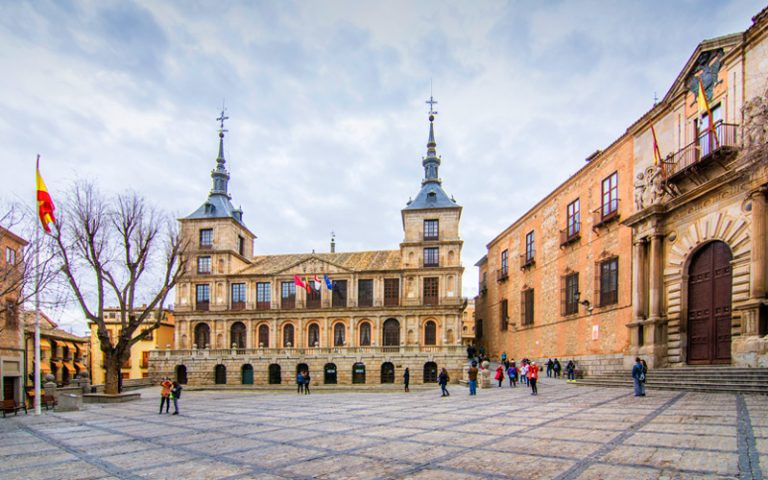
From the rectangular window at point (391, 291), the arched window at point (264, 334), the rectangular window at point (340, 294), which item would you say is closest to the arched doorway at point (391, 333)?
the rectangular window at point (391, 291)

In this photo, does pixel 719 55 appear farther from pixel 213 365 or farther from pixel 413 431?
pixel 213 365

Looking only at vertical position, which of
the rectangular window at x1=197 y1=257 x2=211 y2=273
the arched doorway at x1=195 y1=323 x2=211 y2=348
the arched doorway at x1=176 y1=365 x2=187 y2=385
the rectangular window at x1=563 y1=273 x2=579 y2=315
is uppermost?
the rectangular window at x1=197 y1=257 x2=211 y2=273

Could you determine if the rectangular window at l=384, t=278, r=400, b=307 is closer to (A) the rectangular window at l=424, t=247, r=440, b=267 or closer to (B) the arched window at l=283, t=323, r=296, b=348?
(A) the rectangular window at l=424, t=247, r=440, b=267

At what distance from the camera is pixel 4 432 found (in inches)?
576

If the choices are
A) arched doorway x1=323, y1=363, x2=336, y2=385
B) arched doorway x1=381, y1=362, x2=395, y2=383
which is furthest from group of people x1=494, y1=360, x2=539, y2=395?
arched doorway x1=323, y1=363, x2=336, y2=385

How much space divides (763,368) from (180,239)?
26551 mm

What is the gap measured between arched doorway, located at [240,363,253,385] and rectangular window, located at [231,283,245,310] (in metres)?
6.36

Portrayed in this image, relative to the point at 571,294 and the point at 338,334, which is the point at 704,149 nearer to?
the point at 571,294

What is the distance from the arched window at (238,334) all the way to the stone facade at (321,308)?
98mm

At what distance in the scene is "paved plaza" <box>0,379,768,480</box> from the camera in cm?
774

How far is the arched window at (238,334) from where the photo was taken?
1975 inches

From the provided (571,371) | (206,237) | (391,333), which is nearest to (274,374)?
(391,333)

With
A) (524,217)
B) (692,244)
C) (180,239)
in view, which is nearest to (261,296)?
(180,239)

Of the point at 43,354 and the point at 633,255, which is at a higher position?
the point at 633,255
